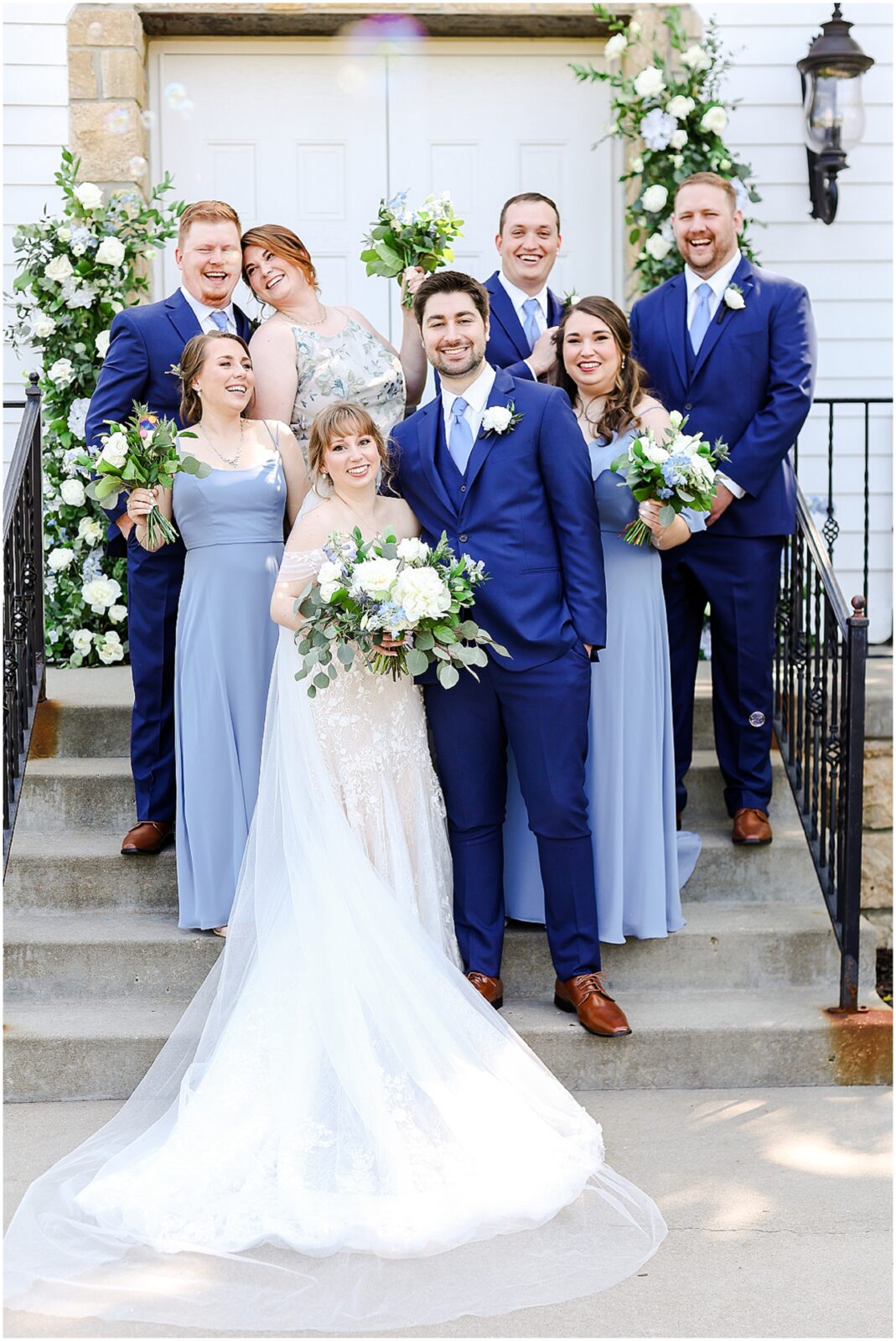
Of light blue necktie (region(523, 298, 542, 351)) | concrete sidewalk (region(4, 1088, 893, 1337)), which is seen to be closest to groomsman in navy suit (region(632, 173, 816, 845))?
light blue necktie (region(523, 298, 542, 351))

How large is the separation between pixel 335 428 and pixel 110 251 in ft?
8.29

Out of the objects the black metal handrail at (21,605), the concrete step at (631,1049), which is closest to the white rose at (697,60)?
the black metal handrail at (21,605)

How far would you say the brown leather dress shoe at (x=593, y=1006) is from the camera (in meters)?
3.71

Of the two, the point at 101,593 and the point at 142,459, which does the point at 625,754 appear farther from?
the point at 101,593

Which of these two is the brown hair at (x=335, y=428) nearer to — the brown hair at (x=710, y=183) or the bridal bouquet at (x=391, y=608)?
the bridal bouquet at (x=391, y=608)

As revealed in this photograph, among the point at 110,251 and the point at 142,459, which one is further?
the point at 110,251

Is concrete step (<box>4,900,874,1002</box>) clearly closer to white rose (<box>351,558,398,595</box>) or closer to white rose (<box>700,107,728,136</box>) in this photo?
white rose (<box>351,558,398,595</box>)

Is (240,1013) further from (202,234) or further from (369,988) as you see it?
(202,234)

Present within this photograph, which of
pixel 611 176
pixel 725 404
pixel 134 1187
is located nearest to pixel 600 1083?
pixel 134 1187

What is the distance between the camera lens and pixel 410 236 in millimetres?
4215

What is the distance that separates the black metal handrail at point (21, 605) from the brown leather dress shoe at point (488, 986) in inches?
57.0

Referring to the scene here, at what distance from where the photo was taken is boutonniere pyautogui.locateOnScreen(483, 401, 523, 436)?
11.9 ft

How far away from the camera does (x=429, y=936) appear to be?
3.62m

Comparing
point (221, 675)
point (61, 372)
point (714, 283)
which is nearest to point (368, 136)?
point (61, 372)
